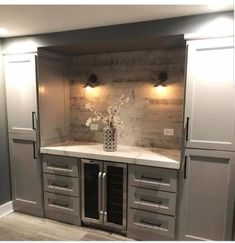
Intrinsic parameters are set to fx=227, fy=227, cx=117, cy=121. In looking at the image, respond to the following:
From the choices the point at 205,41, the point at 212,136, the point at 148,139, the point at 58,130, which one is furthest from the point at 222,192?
the point at 58,130

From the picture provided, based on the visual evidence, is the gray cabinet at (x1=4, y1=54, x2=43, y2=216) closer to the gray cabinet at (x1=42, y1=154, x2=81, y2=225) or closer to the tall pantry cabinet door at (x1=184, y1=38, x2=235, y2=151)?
the gray cabinet at (x1=42, y1=154, x2=81, y2=225)

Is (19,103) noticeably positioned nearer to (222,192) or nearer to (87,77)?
(87,77)

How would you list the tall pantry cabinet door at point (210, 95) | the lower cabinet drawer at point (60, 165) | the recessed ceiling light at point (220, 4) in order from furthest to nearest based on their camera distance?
the lower cabinet drawer at point (60, 165) → the tall pantry cabinet door at point (210, 95) → the recessed ceiling light at point (220, 4)

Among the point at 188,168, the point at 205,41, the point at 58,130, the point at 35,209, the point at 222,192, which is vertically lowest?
the point at 35,209

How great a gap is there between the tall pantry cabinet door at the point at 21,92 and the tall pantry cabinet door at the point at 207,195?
1950 millimetres

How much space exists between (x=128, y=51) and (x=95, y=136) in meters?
1.28

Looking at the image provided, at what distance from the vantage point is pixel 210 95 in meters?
2.09

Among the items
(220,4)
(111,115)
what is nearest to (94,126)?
(111,115)

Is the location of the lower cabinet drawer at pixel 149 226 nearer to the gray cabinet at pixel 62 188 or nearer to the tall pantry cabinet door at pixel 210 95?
the gray cabinet at pixel 62 188

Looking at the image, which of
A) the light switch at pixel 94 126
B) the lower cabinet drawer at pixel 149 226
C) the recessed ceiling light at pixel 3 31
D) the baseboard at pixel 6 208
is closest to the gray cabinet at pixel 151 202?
the lower cabinet drawer at pixel 149 226

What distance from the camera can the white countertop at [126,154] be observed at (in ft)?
7.70

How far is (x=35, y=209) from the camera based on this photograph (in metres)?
3.03
